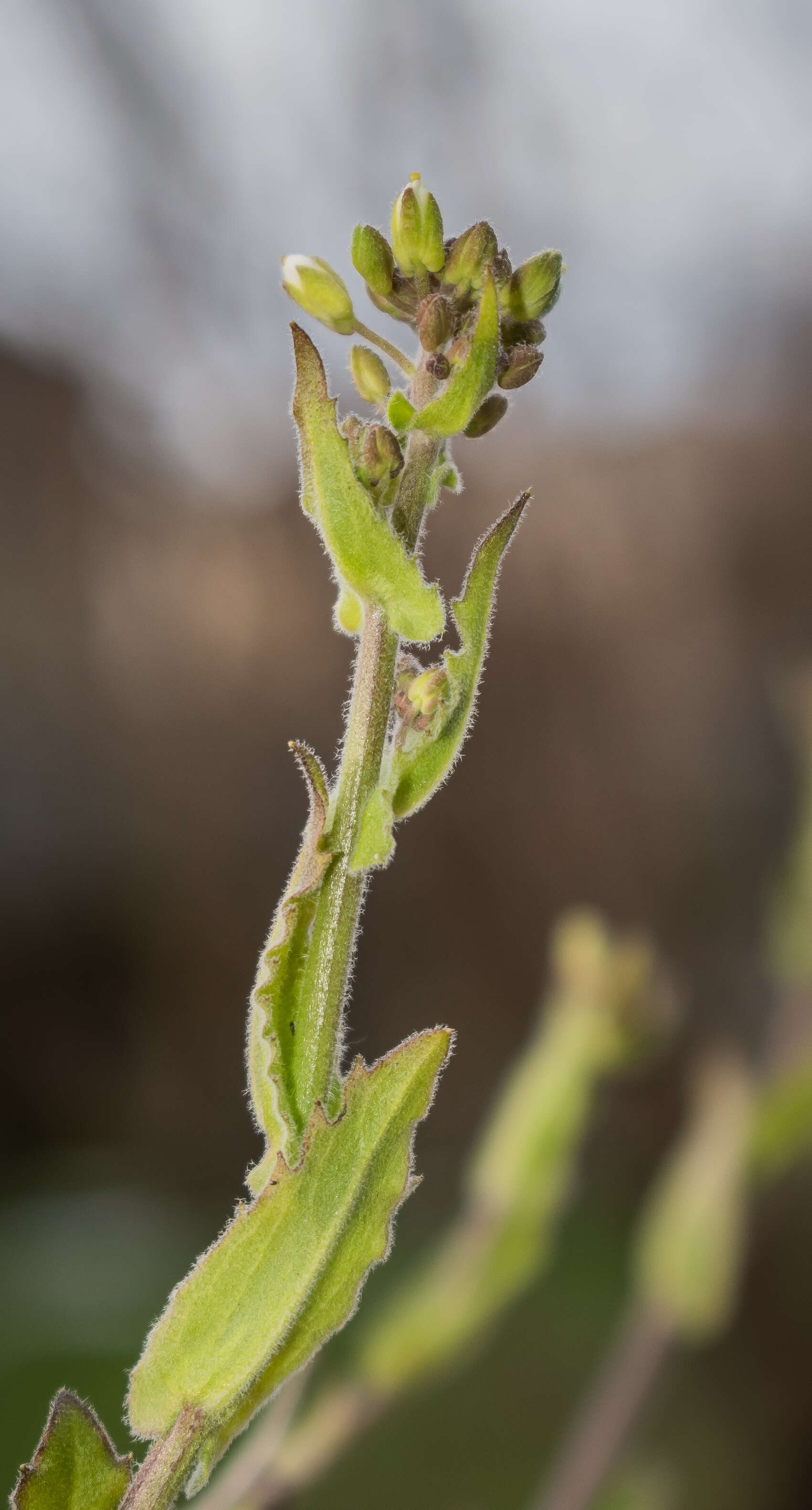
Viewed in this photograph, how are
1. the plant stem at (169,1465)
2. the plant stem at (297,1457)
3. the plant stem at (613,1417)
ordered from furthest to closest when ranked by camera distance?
1. the plant stem at (613,1417)
2. the plant stem at (297,1457)
3. the plant stem at (169,1465)

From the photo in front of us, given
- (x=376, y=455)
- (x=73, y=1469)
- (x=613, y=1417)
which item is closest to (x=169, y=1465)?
(x=73, y=1469)

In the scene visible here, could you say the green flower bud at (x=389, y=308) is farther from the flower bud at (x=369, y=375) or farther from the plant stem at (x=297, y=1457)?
the plant stem at (x=297, y=1457)

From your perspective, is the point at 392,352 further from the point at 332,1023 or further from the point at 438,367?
the point at 332,1023

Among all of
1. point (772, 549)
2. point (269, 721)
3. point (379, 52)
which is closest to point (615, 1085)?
point (269, 721)

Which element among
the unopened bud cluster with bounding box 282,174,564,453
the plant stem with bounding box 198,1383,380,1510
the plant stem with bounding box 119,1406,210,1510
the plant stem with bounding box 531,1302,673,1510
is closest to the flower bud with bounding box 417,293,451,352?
the unopened bud cluster with bounding box 282,174,564,453

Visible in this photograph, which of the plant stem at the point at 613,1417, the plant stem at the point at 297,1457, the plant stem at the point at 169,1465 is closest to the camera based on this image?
the plant stem at the point at 169,1465

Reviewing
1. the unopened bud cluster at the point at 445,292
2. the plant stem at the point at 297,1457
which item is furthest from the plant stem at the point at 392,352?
the plant stem at the point at 297,1457

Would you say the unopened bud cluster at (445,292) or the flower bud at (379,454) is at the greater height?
the unopened bud cluster at (445,292)

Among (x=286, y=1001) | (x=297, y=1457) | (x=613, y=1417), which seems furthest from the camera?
(x=613, y=1417)
